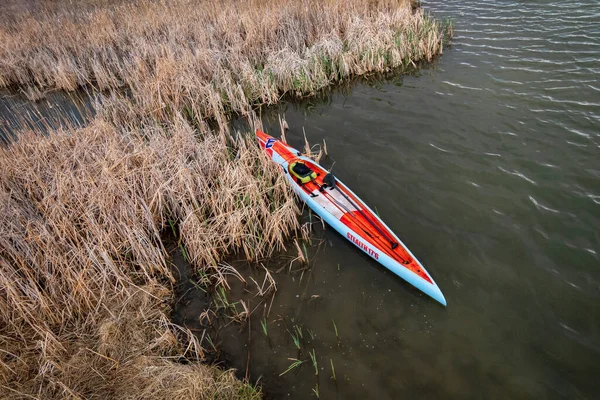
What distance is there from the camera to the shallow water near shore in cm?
354

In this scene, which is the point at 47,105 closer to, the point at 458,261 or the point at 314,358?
the point at 314,358

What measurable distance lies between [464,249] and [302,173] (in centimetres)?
284

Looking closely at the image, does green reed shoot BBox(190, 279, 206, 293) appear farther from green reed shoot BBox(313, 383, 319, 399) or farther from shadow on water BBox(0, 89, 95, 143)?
shadow on water BBox(0, 89, 95, 143)

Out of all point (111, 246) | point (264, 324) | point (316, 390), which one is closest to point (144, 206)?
point (111, 246)

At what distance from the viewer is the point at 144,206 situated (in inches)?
193

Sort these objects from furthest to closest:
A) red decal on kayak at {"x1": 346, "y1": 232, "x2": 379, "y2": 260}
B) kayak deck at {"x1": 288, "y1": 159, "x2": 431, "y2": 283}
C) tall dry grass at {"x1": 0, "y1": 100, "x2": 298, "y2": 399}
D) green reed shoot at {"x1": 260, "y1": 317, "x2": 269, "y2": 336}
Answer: red decal on kayak at {"x1": 346, "y1": 232, "x2": 379, "y2": 260}, kayak deck at {"x1": 288, "y1": 159, "x2": 431, "y2": 283}, green reed shoot at {"x1": 260, "y1": 317, "x2": 269, "y2": 336}, tall dry grass at {"x1": 0, "y1": 100, "x2": 298, "y2": 399}

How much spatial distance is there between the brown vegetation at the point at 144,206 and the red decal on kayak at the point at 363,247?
33.9 inches

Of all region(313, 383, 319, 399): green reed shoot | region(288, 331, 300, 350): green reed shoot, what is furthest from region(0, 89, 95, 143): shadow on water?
region(313, 383, 319, 399): green reed shoot

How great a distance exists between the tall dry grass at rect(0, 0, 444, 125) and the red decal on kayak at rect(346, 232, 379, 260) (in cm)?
417

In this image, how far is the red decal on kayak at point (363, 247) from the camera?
178 inches

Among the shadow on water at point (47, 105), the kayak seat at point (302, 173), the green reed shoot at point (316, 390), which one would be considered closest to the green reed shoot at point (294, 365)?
the green reed shoot at point (316, 390)

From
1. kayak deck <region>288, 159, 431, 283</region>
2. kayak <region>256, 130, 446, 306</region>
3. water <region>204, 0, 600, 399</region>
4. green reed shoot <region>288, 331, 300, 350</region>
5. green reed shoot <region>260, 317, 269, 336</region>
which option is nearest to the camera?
water <region>204, 0, 600, 399</region>

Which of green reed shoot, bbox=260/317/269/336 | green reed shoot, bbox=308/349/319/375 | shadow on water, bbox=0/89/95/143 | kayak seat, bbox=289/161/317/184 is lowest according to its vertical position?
green reed shoot, bbox=308/349/319/375

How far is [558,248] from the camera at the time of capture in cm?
→ 450
